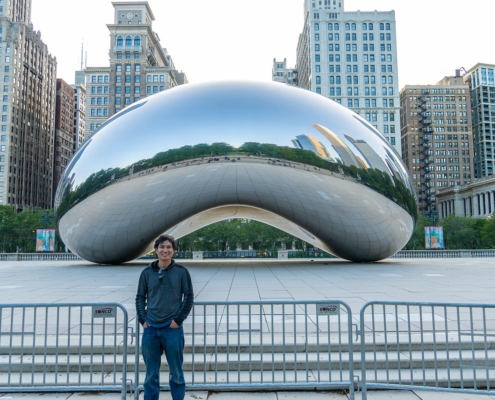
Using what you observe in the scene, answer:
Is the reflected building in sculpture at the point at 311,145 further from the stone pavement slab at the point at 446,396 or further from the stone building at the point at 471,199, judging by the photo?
the stone building at the point at 471,199

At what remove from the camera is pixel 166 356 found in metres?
3.77

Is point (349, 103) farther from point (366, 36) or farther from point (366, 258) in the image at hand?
point (366, 258)

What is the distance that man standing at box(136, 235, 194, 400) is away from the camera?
3789mm

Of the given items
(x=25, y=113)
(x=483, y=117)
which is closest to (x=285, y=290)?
(x=25, y=113)

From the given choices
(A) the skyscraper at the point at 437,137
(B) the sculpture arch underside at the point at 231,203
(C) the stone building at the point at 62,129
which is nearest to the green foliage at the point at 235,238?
(B) the sculpture arch underside at the point at 231,203

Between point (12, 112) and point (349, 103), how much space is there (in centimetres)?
7797

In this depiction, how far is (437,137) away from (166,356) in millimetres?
136434

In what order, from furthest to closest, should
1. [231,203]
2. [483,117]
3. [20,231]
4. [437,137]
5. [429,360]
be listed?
[483,117] → [437,137] → [20,231] → [231,203] → [429,360]

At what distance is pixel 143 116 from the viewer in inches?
507

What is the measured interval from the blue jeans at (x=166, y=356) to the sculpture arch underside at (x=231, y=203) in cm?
861

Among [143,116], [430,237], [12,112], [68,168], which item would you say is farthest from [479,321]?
[12,112]


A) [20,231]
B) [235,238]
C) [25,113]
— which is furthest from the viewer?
[25,113]

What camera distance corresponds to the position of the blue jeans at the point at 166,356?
3.78m

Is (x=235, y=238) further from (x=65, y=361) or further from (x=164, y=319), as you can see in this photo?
(x=164, y=319)
